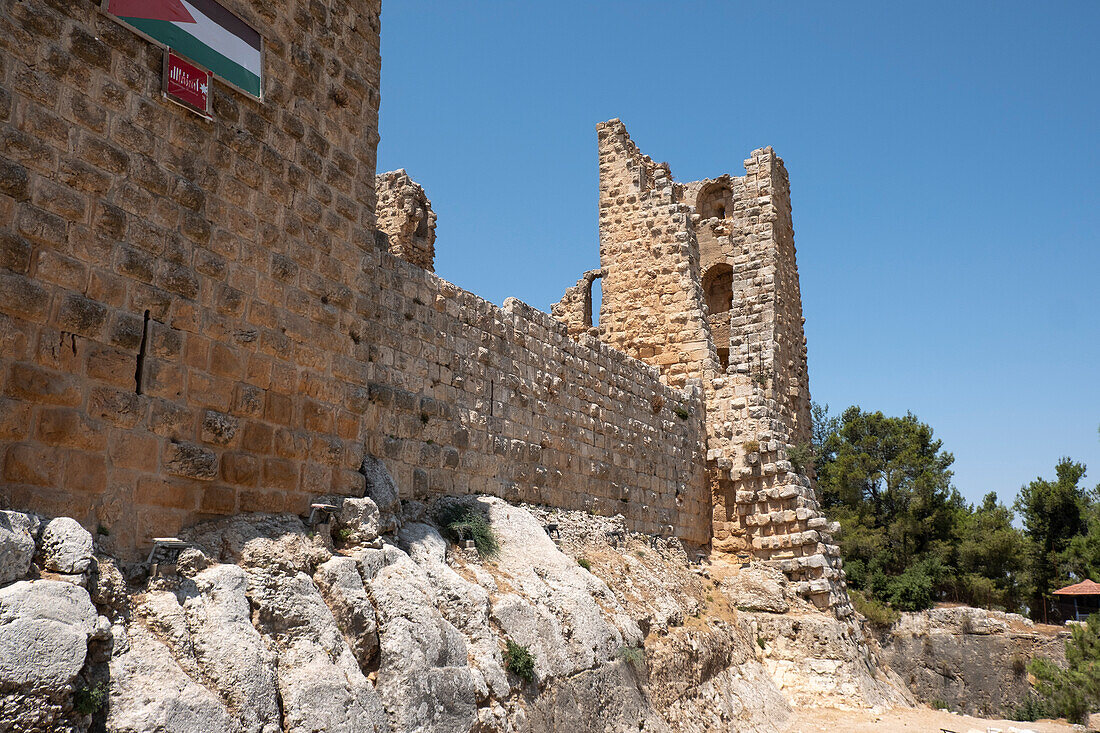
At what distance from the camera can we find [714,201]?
25.1 m

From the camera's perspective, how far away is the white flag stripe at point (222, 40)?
550 centimetres

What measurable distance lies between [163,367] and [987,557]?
62.5ft

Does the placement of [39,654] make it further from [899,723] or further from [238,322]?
[899,723]

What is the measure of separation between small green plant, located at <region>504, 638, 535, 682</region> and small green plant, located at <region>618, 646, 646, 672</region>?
1.42m

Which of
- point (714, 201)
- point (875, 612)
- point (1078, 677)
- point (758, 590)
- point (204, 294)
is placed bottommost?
point (1078, 677)

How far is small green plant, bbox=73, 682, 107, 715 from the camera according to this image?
12.2 ft

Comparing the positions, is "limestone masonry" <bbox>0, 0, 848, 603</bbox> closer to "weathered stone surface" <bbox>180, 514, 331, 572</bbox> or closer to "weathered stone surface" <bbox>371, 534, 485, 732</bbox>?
"weathered stone surface" <bbox>180, 514, 331, 572</bbox>

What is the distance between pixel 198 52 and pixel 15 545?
124 inches

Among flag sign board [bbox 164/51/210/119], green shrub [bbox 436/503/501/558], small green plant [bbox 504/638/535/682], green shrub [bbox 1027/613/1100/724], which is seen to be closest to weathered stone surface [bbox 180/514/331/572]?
small green plant [bbox 504/638/535/682]

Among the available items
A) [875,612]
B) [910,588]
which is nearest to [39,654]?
[875,612]

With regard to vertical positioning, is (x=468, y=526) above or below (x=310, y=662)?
above

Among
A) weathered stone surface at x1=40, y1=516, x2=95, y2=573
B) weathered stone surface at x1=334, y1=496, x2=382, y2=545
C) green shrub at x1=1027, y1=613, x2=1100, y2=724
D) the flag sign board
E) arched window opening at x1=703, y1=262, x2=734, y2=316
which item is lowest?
green shrub at x1=1027, y1=613, x2=1100, y2=724

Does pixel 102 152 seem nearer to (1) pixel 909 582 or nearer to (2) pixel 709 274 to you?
(1) pixel 909 582

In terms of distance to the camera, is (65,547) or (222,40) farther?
(222,40)
